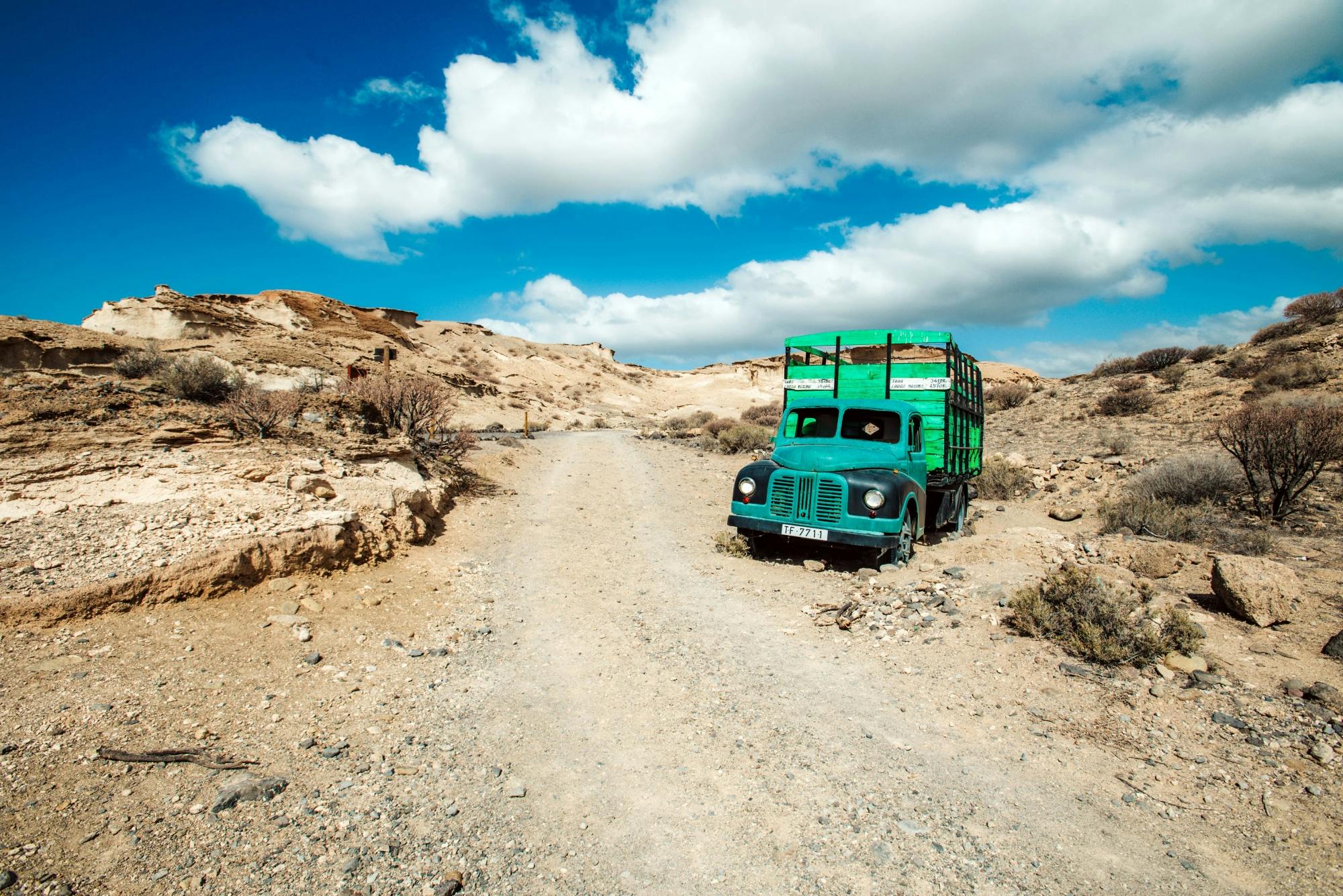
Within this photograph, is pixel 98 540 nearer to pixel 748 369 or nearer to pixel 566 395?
pixel 566 395

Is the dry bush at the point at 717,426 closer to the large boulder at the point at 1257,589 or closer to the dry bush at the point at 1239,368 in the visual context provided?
the dry bush at the point at 1239,368

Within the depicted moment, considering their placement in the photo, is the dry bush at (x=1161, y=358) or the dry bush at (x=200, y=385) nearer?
the dry bush at (x=200, y=385)

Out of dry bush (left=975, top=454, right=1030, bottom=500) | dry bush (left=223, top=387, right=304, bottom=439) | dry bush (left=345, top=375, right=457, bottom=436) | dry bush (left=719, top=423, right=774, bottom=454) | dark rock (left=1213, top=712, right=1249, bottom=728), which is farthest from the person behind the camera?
dry bush (left=719, top=423, right=774, bottom=454)

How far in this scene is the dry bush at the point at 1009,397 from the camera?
27.8 metres

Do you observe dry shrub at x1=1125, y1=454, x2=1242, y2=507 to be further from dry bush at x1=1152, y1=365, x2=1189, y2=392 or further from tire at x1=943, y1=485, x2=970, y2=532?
dry bush at x1=1152, y1=365, x2=1189, y2=392

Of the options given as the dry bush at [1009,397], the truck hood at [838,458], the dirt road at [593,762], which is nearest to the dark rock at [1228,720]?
the dirt road at [593,762]

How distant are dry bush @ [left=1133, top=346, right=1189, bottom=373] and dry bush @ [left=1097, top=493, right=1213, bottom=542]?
19.4 metres

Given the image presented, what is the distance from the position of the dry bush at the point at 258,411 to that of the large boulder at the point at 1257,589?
37.2 feet

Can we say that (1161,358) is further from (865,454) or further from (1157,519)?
(865,454)

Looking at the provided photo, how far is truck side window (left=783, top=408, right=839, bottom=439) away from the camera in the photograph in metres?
9.38

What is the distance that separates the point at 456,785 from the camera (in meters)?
3.51

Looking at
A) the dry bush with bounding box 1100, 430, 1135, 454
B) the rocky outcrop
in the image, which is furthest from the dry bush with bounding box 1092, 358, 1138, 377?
the rocky outcrop

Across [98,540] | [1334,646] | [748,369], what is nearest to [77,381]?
[98,540]

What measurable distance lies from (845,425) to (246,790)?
822 centimetres
